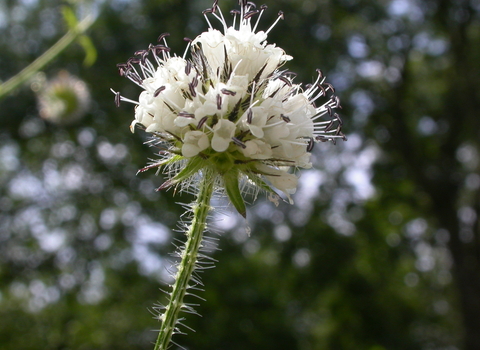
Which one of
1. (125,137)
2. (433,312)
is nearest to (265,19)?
(125,137)

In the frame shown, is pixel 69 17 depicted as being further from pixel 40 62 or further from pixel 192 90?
pixel 192 90

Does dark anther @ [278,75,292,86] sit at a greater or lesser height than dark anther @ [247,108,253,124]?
greater

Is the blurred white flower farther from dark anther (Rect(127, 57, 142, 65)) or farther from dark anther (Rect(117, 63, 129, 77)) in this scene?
dark anther (Rect(127, 57, 142, 65))

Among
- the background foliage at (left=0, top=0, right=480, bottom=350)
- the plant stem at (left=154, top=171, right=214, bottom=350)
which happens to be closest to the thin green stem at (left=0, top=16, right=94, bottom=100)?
the plant stem at (left=154, top=171, right=214, bottom=350)

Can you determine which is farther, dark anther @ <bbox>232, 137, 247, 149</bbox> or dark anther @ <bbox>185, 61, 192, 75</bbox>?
dark anther @ <bbox>185, 61, 192, 75</bbox>

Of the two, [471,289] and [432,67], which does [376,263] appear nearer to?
[471,289]

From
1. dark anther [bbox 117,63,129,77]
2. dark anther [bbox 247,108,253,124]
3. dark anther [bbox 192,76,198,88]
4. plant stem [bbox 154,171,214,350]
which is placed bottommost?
plant stem [bbox 154,171,214,350]

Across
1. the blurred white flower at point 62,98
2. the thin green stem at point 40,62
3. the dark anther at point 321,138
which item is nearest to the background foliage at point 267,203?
the blurred white flower at point 62,98
